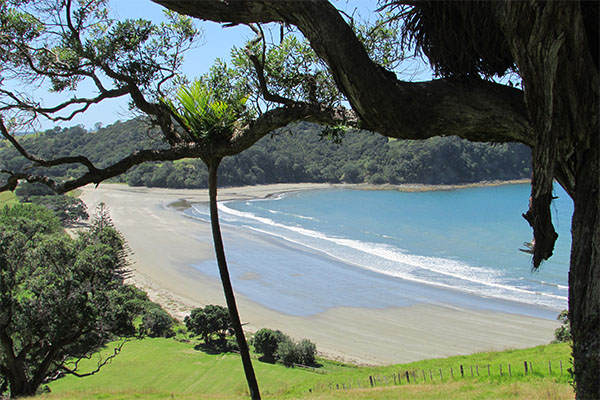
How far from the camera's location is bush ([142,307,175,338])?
18594mm

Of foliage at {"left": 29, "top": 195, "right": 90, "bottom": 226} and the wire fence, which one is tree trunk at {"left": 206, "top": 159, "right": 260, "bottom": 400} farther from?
foliage at {"left": 29, "top": 195, "right": 90, "bottom": 226}

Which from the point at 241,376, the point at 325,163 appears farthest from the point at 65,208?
the point at 325,163

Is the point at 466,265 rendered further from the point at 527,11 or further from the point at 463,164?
the point at 463,164

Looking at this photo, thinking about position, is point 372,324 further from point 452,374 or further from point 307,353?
point 452,374

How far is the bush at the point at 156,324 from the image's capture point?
61.0ft

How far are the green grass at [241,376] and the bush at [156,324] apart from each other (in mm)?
466

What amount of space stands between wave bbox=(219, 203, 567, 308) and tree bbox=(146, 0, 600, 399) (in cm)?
1963

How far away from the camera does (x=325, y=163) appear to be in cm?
8381

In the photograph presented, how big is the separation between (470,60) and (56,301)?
9409mm

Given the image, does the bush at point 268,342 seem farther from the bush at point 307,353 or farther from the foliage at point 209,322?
the foliage at point 209,322

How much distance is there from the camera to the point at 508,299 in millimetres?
20109

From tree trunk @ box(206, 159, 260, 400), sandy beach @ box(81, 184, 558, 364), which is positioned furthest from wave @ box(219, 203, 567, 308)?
tree trunk @ box(206, 159, 260, 400)

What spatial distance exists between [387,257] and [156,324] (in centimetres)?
1471

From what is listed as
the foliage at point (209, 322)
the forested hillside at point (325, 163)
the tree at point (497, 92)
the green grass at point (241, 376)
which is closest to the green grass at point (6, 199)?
the forested hillside at point (325, 163)
